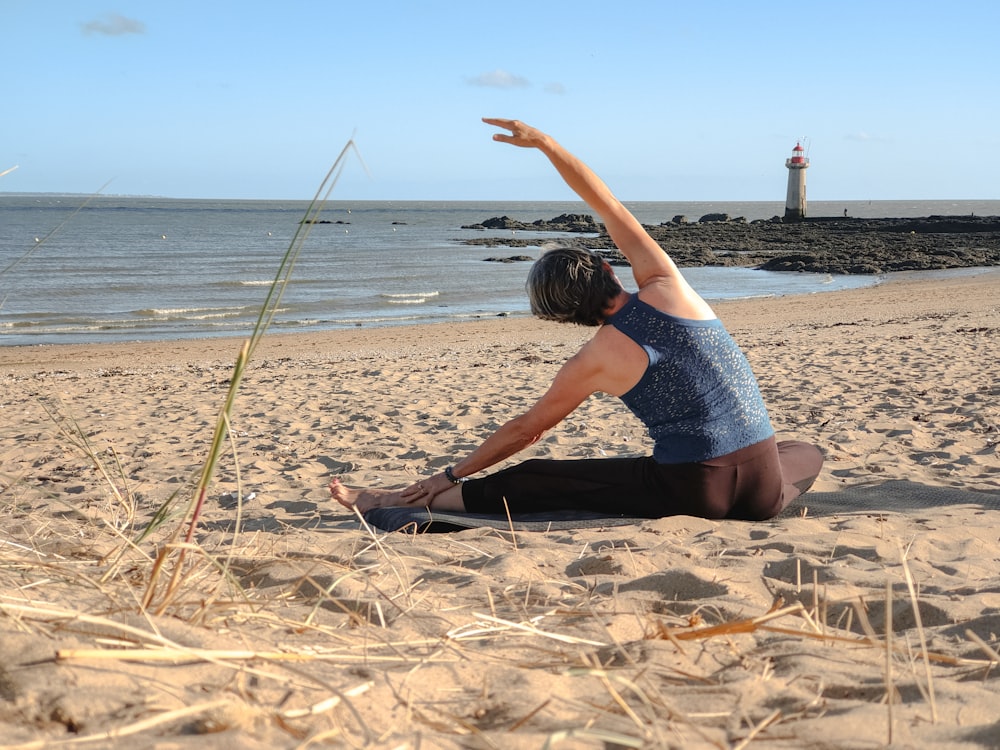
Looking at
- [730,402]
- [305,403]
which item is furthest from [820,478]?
[305,403]

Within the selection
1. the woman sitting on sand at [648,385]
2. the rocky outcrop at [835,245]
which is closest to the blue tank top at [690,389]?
the woman sitting on sand at [648,385]

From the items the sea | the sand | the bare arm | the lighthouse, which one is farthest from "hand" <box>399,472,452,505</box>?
the lighthouse

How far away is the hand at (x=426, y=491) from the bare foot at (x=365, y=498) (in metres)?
0.03

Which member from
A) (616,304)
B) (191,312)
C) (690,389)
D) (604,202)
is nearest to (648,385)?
(690,389)

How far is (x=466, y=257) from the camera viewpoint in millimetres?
32031

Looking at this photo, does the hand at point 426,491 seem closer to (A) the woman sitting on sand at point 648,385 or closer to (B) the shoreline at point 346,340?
(A) the woman sitting on sand at point 648,385

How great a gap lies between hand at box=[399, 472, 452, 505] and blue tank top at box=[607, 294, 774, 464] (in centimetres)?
78

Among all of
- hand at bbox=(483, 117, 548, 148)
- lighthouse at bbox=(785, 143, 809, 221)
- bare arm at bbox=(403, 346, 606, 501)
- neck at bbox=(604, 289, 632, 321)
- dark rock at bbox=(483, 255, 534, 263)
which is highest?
lighthouse at bbox=(785, 143, 809, 221)

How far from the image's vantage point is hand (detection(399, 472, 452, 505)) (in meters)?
3.38

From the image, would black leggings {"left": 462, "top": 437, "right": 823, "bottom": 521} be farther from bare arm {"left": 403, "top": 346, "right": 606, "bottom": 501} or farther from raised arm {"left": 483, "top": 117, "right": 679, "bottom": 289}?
raised arm {"left": 483, "top": 117, "right": 679, "bottom": 289}

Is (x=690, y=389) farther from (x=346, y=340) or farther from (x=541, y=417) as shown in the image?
(x=346, y=340)

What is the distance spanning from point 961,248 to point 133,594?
1252 inches

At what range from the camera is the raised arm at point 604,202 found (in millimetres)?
2912

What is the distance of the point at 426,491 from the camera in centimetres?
340
